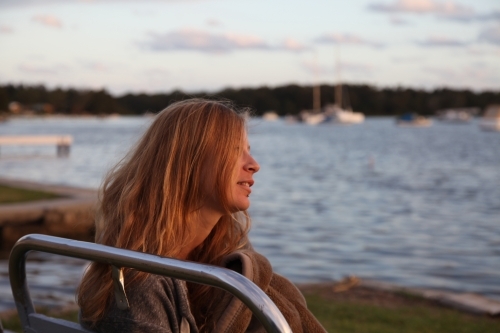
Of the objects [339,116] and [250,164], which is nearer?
Answer: [250,164]

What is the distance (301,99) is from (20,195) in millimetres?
130871

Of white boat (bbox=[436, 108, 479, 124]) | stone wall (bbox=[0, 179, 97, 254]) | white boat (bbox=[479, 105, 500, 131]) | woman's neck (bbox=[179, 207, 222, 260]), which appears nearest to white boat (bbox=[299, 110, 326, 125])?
white boat (bbox=[436, 108, 479, 124])

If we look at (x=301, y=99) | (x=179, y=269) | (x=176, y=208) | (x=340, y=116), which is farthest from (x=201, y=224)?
(x=301, y=99)

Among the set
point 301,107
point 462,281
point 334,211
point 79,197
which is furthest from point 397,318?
point 301,107

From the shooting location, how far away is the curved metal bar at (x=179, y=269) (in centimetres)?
148

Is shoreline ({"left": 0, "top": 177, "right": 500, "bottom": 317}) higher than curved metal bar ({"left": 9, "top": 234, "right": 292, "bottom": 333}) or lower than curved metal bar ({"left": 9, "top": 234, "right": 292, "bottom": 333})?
lower

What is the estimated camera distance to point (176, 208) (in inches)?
78.7

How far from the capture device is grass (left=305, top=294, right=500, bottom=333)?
6215mm

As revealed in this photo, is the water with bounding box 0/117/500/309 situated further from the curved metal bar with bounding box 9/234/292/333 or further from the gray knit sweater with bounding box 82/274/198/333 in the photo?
the gray knit sweater with bounding box 82/274/198/333

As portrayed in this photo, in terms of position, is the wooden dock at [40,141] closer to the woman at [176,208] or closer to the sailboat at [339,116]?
the woman at [176,208]

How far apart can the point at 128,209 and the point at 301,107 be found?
14561 centimetres

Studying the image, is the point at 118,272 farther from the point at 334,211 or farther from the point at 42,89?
the point at 42,89

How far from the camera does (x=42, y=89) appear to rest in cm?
14712

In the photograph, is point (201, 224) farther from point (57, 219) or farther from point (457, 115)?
point (457, 115)
